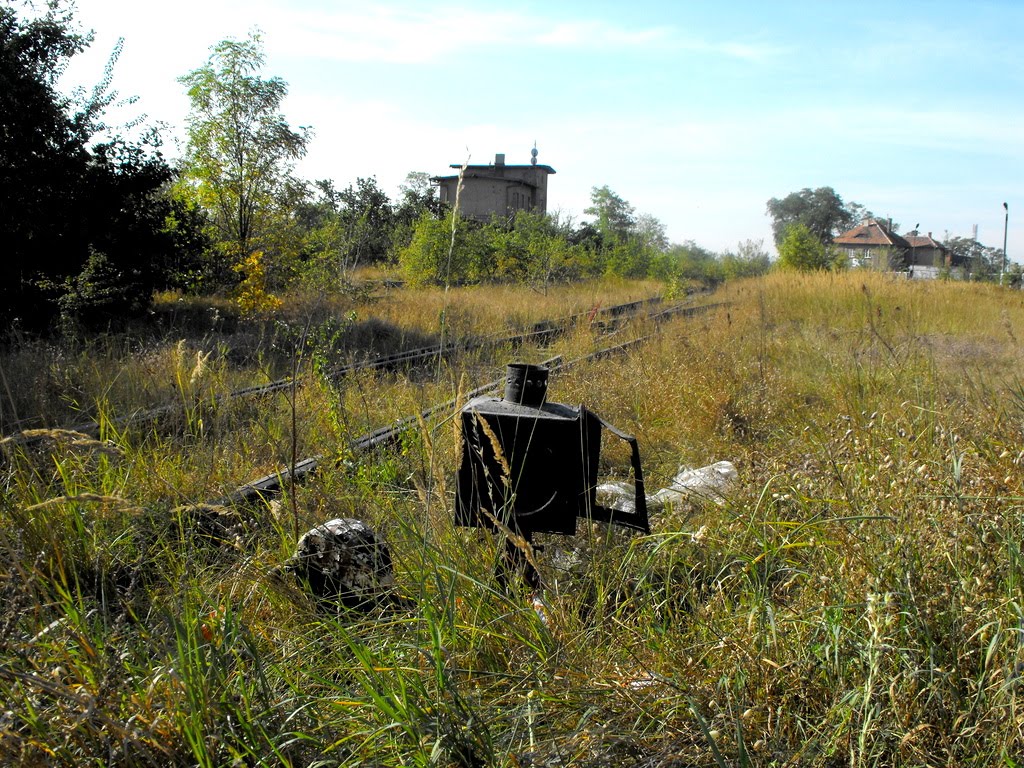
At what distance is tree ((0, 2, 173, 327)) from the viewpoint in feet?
30.2

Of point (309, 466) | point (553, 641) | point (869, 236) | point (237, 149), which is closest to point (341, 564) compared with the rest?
point (553, 641)

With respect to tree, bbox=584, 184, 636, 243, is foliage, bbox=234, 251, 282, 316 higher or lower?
lower

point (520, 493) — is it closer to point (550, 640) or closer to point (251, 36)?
point (550, 640)

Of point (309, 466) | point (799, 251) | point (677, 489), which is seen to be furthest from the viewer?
point (799, 251)

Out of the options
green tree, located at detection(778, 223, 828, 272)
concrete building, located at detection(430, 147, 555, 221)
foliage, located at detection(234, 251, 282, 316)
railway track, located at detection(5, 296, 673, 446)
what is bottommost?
railway track, located at detection(5, 296, 673, 446)

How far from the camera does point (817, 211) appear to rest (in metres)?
→ 113

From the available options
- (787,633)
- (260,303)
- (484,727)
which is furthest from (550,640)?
(260,303)

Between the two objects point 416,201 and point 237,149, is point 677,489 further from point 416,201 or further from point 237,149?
point 416,201

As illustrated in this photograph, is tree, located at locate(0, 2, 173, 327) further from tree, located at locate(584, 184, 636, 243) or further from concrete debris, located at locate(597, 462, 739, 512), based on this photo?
tree, located at locate(584, 184, 636, 243)

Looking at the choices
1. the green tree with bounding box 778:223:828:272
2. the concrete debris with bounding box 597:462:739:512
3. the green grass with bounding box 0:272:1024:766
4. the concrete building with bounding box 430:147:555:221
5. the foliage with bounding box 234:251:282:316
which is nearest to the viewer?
the green grass with bounding box 0:272:1024:766

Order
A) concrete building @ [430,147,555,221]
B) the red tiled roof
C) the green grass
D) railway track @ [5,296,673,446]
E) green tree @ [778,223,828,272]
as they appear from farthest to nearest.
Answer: the red tiled roof < concrete building @ [430,147,555,221] < green tree @ [778,223,828,272] < railway track @ [5,296,673,446] < the green grass

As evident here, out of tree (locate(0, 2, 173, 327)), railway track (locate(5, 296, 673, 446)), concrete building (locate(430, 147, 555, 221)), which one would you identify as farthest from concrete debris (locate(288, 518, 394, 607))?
concrete building (locate(430, 147, 555, 221))

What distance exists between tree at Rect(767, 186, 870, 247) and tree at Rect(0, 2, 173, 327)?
348ft

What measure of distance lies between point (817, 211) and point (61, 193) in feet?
379
